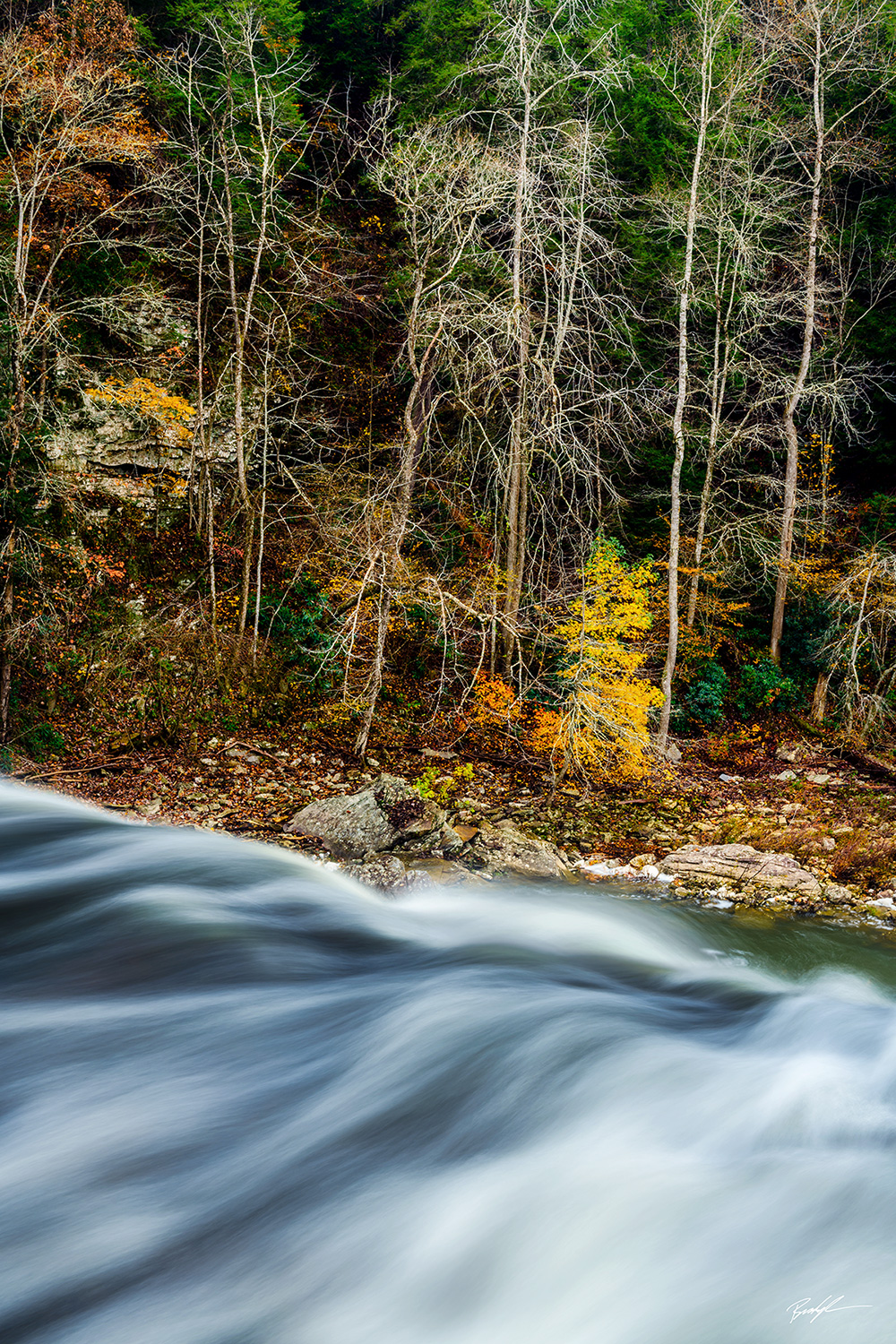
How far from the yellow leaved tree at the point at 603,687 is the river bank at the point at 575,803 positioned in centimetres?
50

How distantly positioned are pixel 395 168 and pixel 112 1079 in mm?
10854

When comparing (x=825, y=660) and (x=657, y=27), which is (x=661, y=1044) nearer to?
(x=825, y=660)

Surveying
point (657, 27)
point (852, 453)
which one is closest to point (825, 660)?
point (852, 453)

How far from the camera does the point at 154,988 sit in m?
4.12

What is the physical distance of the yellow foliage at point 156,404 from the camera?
1199 cm

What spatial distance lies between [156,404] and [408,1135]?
12004 millimetres

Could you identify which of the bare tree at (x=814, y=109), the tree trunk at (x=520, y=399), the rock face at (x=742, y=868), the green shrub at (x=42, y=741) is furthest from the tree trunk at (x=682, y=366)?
the green shrub at (x=42, y=741)

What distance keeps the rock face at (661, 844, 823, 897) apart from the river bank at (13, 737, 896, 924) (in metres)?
0.08

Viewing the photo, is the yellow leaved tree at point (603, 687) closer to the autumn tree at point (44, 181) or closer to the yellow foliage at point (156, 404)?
the autumn tree at point (44, 181)

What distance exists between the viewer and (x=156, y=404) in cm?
1245

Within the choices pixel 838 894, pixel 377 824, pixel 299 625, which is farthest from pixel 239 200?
pixel 838 894

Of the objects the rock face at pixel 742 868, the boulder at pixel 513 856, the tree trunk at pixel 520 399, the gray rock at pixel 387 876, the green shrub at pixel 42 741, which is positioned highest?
the tree trunk at pixel 520 399

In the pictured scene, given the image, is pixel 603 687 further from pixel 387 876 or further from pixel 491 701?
pixel 387 876

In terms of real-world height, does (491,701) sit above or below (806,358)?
below
